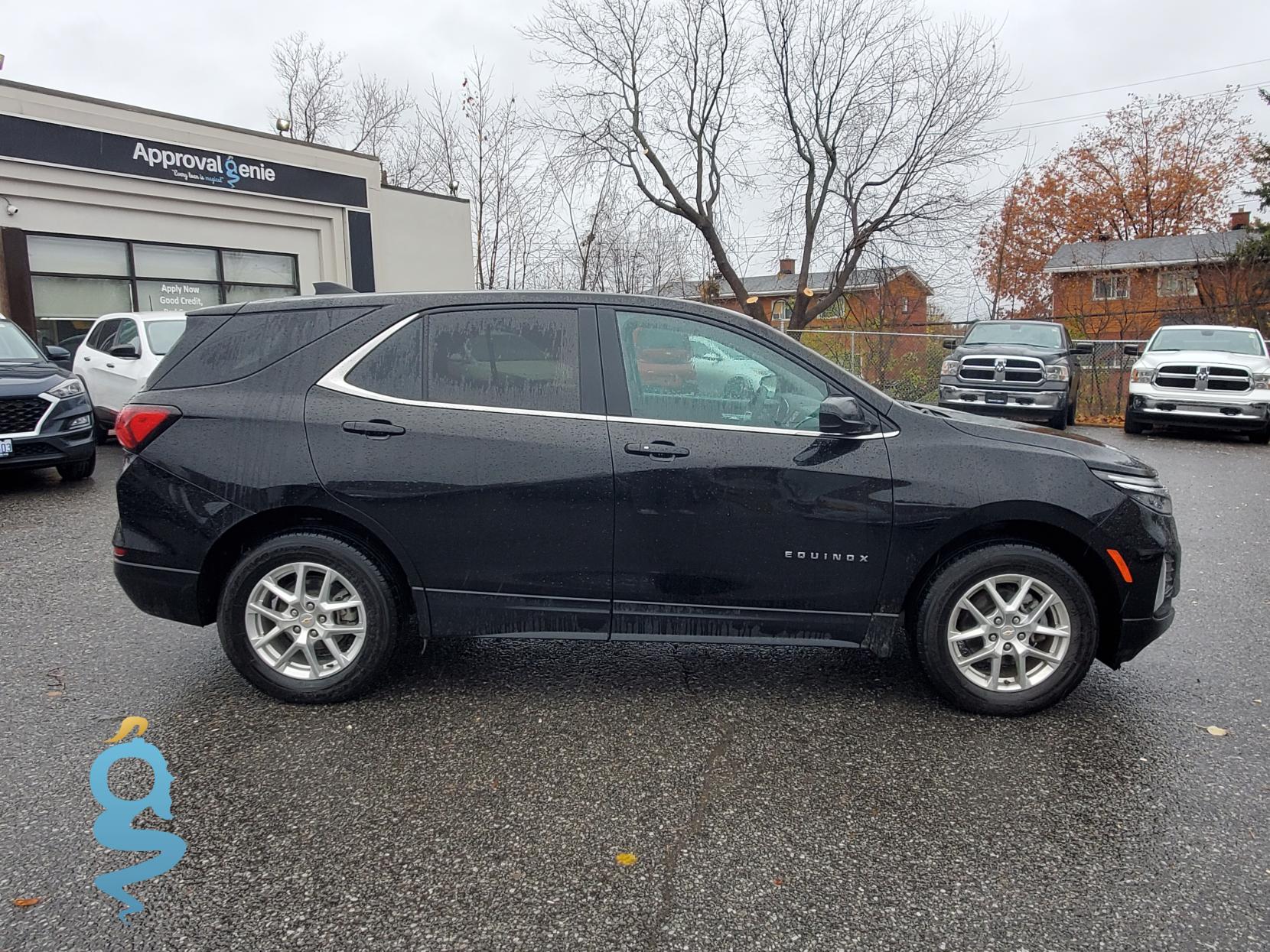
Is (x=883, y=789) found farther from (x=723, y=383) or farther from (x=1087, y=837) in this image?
(x=723, y=383)

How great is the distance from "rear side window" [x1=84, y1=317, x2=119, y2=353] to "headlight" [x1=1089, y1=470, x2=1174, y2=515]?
11920 millimetres

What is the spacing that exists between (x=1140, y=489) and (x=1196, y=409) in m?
11.8

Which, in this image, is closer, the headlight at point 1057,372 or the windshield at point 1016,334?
the headlight at point 1057,372

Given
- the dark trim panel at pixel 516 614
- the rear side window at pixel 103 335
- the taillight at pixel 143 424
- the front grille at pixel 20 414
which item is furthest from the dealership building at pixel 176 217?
the dark trim panel at pixel 516 614

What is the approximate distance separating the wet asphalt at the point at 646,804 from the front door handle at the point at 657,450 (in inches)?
43.5

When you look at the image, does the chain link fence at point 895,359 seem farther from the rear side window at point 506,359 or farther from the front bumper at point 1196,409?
the rear side window at point 506,359

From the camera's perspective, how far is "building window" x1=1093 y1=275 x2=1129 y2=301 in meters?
36.5

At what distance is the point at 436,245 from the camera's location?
73.0ft

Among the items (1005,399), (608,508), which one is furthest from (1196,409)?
(608,508)

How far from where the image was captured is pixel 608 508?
11.7ft

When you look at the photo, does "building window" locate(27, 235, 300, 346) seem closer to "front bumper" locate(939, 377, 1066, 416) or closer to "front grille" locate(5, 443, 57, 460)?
"front grille" locate(5, 443, 57, 460)

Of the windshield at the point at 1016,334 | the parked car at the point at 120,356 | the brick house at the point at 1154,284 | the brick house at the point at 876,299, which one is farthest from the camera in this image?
the brick house at the point at 876,299

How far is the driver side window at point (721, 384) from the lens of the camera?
12.0ft

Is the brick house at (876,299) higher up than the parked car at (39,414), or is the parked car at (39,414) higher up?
the brick house at (876,299)
